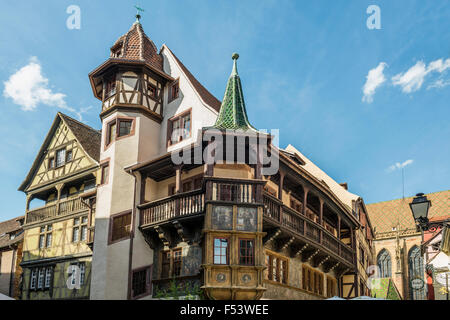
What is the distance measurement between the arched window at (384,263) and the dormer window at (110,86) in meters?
45.4

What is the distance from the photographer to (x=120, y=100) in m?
24.4

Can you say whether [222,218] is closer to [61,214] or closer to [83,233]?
[83,233]

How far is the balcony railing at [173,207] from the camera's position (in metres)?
19.0

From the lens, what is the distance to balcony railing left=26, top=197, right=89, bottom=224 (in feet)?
91.5

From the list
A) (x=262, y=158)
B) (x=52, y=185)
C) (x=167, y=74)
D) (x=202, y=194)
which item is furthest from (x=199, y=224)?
(x=52, y=185)

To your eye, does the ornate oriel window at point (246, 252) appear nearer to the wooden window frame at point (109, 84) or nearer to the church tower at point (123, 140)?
the church tower at point (123, 140)

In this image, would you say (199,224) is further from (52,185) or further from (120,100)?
(52,185)

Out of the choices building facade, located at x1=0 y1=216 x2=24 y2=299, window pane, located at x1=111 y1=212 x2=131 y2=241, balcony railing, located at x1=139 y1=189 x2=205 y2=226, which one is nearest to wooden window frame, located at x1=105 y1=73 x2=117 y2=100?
window pane, located at x1=111 y1=212 x2=131 y2=241

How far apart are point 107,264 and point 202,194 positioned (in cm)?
597

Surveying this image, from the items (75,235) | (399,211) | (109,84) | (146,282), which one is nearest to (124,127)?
(109,84)

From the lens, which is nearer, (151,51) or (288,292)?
(288,292)

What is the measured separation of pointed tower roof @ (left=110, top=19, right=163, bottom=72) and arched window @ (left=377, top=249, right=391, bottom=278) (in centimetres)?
4444

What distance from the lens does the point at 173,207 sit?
65.6 ft
